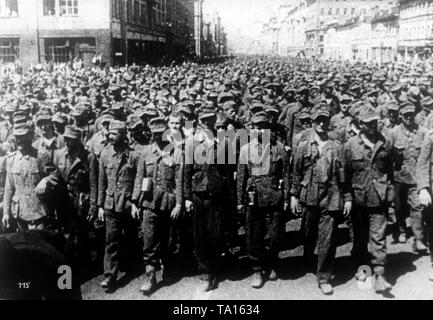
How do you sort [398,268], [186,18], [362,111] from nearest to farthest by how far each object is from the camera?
[362,111]
[398,268]
[186,18]

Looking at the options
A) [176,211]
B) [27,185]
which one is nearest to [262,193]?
[176,211]

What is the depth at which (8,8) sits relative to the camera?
1267 inches

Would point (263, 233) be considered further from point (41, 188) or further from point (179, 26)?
point (179, 26)

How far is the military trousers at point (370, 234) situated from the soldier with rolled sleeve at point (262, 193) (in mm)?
961

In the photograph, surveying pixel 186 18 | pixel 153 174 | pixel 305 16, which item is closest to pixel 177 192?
pixel 153 174

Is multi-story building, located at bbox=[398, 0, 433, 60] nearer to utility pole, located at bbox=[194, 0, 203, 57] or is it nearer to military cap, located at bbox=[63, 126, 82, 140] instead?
military cap, located at bbox=[63, 126, 82, 140]

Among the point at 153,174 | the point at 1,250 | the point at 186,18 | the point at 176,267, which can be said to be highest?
the point at 186,18

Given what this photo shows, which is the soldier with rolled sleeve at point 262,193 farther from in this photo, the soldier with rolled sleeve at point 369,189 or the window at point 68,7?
the window at point 68,7

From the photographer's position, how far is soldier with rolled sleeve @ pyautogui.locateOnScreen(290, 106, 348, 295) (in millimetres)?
6109

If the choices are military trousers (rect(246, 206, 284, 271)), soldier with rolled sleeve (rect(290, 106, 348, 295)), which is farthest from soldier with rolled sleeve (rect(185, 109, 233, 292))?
soldier with rolled sleeve (rect(290, 106, 348, 295))

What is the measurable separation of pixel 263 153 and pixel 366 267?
1911 mm

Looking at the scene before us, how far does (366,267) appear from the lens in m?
6.23

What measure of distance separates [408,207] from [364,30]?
59.6 meters

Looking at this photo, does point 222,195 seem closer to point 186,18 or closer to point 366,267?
point 366,267
